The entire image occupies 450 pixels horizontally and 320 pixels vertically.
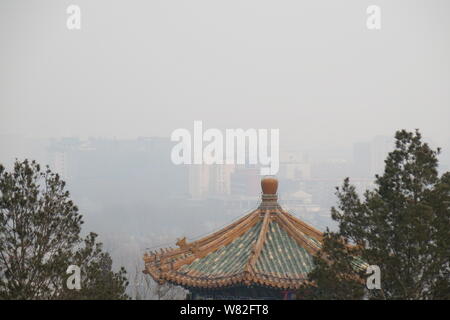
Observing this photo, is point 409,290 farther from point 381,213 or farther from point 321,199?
point 321,199

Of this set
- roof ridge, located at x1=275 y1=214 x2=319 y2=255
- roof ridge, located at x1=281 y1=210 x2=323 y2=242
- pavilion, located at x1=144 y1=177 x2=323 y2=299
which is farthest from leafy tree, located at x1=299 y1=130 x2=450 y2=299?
roof ridge, located at x1=281 y1=210 x2=323 y2=242

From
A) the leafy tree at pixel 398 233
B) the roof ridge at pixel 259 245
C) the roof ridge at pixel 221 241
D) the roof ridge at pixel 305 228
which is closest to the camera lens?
the leafy tree at pixel 398 233

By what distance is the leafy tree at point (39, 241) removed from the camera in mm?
10156

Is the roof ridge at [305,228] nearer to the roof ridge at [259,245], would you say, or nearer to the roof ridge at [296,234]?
the roof ridge at [296,234]

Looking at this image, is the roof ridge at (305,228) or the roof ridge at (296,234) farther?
the roof ridge at (305,228)

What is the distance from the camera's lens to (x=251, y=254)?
12.4m

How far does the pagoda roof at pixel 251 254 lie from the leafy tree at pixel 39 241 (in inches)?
82.9

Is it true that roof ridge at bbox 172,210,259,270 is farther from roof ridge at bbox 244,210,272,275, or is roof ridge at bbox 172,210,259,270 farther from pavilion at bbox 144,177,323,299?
roof ridge at bbox 244,210,272,275

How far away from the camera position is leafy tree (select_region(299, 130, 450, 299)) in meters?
9.98

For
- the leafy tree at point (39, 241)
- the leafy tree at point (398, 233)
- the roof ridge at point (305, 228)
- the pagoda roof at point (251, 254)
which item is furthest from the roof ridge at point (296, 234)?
the leafy tree at point (39, 241)

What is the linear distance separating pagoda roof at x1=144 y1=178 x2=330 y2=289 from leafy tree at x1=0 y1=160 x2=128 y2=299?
211 centimetres
